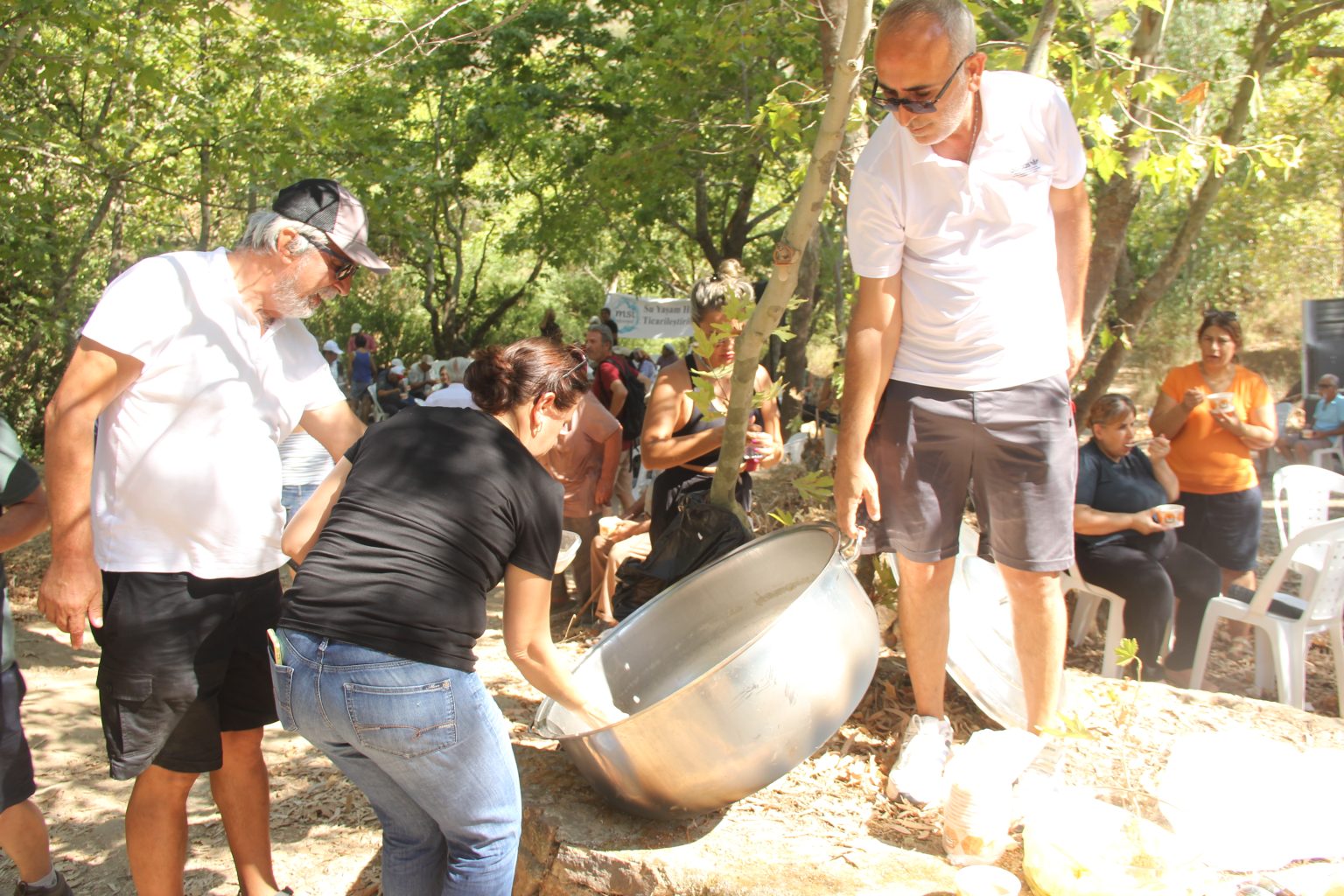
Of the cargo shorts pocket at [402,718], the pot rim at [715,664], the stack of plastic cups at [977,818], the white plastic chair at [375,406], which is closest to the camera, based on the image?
the cargo shorts pocket at [402,718]

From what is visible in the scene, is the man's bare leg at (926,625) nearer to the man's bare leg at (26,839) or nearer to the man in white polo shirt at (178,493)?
the man in white polo shirt at (178,493)

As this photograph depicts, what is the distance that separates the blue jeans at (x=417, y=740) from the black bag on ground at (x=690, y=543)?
56.4 inches

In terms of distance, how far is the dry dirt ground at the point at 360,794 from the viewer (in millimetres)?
2910

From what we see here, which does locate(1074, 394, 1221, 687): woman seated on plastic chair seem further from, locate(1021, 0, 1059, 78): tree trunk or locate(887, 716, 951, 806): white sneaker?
locate(887, 716, 951, 806): white sneaker

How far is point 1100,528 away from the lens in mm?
4715

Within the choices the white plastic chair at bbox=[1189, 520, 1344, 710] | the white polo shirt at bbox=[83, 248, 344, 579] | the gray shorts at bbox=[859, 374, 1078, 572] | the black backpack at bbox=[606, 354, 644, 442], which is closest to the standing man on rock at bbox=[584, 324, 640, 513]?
the black backpack at bbox=[606, 354, 644, 442]

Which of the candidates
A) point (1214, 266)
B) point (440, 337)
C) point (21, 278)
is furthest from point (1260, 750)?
point (440, 337)

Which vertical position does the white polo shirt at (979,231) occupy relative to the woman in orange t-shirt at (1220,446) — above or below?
above

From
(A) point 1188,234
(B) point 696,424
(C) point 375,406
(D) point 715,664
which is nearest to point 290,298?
(D) point 715,664

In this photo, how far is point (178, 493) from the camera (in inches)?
94.7

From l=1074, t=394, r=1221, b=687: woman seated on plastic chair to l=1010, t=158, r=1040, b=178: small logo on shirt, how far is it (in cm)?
248

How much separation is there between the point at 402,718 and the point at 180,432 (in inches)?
36.6

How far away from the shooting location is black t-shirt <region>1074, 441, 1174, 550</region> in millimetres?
4770

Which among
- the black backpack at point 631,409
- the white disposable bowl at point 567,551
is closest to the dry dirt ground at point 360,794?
the white disposable bowl at point 567,551
